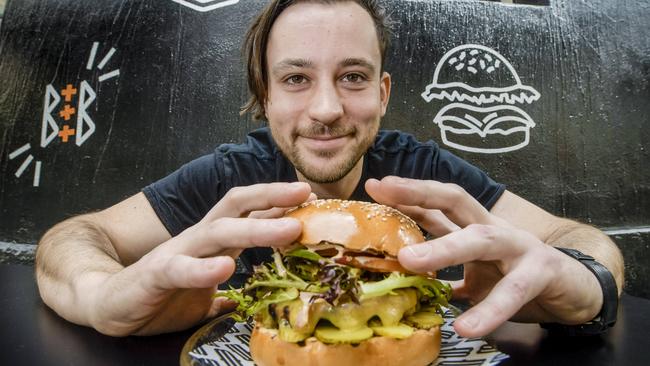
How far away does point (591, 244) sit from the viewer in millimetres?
1704

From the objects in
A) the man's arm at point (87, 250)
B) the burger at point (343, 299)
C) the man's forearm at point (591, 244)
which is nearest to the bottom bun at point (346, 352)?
the burger at point (343, 299)

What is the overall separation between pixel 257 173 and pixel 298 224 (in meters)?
1.16

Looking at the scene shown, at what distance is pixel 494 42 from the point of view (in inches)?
128

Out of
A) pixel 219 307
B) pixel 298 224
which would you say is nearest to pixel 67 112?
pixel 219 307

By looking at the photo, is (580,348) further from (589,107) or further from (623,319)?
(589,107)

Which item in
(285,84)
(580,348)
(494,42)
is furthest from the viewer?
(494,42)

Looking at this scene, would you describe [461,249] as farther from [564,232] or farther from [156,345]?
[564,232]

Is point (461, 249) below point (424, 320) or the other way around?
the other way around

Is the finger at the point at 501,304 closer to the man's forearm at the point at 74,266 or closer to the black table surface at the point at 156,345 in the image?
the black table surface at the point at 156,345

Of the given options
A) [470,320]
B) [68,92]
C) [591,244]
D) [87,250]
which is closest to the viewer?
[470,320]

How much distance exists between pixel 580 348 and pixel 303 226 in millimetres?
702

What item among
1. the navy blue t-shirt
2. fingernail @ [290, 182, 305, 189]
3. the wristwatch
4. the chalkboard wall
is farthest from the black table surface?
the chalkboard wall

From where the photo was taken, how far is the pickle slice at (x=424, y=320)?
3.76 ft

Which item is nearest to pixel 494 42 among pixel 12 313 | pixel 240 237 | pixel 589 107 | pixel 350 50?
pixel 589 107
